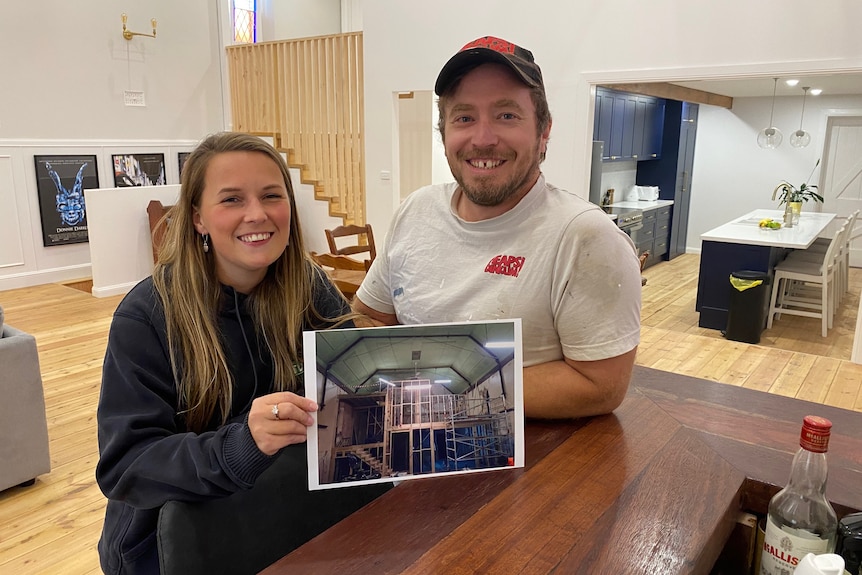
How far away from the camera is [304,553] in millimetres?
875

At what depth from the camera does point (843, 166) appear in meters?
9.24

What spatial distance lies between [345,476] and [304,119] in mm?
7271

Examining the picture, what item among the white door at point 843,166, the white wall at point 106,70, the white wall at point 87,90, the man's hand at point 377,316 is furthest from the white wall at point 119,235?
the white door at point 843,166

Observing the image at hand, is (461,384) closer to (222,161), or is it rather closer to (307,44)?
(222,161)

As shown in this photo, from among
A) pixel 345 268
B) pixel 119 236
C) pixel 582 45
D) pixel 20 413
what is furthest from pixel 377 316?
pixel 119 236

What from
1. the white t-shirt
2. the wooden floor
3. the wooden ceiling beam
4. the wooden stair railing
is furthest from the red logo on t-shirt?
the wooden stair railing

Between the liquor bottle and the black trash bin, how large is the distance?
16.9 feet

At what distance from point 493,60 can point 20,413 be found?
2702mm

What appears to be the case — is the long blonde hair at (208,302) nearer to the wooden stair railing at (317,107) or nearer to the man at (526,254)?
the man at (526,254)

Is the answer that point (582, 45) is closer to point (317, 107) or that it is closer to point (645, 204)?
point (317, 107)

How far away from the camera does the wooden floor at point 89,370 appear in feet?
8.51

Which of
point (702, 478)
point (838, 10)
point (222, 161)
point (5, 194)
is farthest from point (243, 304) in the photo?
point (5, 194)

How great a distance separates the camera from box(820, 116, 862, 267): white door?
9156 mm

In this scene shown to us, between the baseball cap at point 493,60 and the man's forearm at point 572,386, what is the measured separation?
573 millimetres
